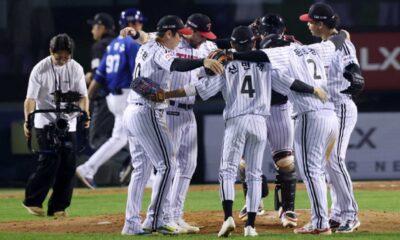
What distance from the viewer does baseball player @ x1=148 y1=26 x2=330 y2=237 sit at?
9516 millimetres

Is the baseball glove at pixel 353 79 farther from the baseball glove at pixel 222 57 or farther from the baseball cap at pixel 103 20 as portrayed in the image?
the baseball cap at pixel 103 20

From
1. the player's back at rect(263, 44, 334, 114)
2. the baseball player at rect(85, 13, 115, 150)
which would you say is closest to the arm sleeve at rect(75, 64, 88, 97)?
the player's back at rect(263, 44, 334, 114)

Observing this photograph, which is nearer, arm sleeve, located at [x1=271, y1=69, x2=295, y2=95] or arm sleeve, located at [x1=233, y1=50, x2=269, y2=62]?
arm sleeve, located at [x1=233, y1=50, x2=269, y2=62]

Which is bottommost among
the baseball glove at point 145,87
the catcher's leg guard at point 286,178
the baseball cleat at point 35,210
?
the baseball cleat at point 35,210

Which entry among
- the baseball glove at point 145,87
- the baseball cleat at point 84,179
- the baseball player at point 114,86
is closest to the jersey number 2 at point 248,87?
the baseball glove at point 145,87

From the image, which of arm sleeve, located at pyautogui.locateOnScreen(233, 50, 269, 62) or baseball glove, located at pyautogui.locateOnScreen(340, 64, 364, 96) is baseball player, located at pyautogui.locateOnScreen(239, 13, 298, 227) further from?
arm sleeve, located at pyautogui.locateOnScreen(233, 50, 269, 62)

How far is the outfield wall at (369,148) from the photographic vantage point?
1581 centimetres

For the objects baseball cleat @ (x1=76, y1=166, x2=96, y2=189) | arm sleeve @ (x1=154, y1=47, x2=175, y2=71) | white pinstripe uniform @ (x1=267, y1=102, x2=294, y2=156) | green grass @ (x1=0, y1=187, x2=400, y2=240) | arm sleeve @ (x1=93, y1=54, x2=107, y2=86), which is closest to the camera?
arm sleeve @ (x1=154, y1=47, x2=175, y2=71)

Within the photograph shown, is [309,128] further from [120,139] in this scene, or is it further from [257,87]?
[120,139]

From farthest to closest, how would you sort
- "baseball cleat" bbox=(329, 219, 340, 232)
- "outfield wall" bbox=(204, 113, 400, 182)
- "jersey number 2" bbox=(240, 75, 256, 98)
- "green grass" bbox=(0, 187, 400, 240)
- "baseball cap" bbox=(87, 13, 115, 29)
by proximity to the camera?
1. "outfield wall" bbox=(204, 113, 400, 182)
2. "baseball cap" bbox=(87, 13, 115, 29)
3. "green grass" bbox=(0, 187, 400, 240)
4. "baseball cleat" bbox=(329, 219, 340, 232)
5. "jersey number 2" bbox=(240, 75, 256, 98)

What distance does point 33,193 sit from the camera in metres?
11.9

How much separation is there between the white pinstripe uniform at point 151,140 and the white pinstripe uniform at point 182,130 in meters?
0.30

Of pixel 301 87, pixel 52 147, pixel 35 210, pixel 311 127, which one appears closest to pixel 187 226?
pixel 311 127

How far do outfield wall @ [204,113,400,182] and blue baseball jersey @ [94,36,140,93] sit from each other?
1.37 meters
